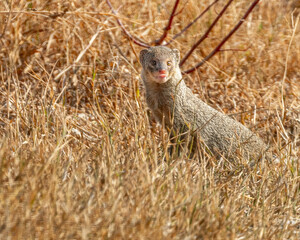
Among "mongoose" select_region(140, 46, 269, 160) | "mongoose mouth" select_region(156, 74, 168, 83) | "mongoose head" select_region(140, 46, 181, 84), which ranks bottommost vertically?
"mongoose" select_region(140, 46, 269, 160)

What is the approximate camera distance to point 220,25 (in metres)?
4.61

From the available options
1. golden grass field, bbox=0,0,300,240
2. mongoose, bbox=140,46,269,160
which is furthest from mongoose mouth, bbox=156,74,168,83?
golden grass field, bbox=0,0,300,240

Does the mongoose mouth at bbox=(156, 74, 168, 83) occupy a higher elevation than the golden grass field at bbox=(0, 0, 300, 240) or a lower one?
higher

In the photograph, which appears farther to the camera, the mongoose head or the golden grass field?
the mongoose head

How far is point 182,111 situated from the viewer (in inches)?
119

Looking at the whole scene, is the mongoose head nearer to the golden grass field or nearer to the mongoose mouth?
the mongoose mouth

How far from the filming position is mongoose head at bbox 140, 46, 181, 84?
289 cm

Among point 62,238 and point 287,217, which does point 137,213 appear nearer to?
point 62,238

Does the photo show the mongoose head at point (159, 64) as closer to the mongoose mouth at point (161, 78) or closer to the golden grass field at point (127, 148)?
the mongoose mouth at point (161, 78)

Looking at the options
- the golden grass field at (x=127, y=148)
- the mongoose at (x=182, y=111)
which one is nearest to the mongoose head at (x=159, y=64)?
the mongoose at (x=182, y=111)

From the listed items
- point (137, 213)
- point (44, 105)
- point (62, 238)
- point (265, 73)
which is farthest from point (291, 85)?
point (62, 238)

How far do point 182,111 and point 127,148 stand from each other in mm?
476

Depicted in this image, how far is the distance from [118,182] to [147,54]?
119 cm

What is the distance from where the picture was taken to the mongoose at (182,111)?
2.95 meters
